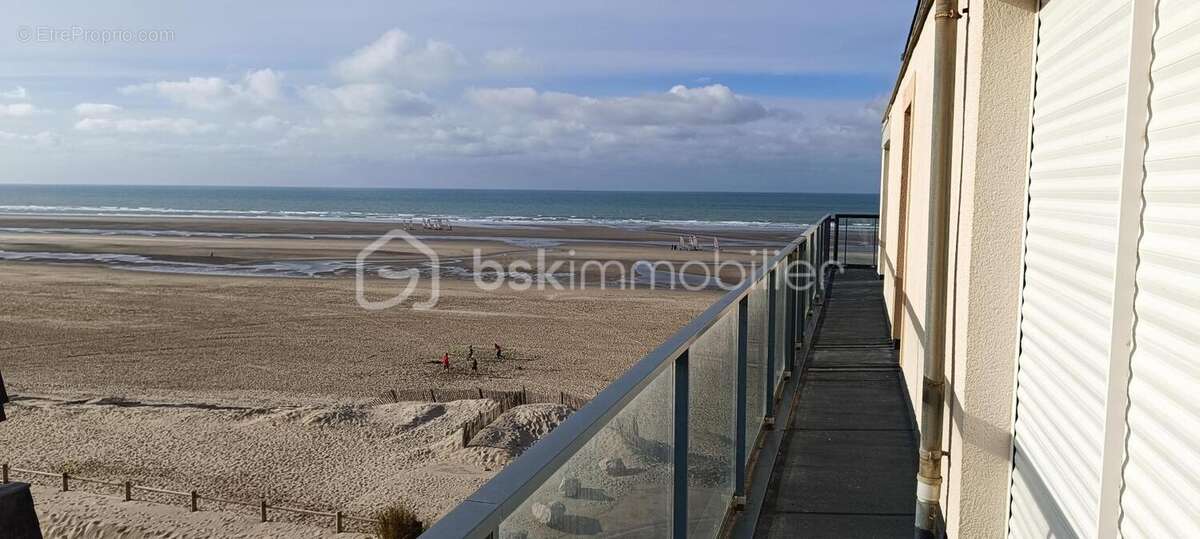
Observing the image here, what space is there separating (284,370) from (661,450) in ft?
57.0

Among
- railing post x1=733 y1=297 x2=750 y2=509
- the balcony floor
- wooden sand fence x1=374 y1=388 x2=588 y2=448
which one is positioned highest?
railing post x1=733 y1=297 x2=750 y2=509

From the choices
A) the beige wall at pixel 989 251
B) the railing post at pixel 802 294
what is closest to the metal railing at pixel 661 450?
the beige wall at pixel 989 251

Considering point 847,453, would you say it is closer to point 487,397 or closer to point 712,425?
point 712,425

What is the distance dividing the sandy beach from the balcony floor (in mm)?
5688

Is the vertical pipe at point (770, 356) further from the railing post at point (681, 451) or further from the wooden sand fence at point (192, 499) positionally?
the wooden sand fence at point (192, 499)

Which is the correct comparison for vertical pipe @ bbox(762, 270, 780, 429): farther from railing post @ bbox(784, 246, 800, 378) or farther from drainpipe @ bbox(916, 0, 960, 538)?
drainpipe @ bbox(916, 0, 960, 538)

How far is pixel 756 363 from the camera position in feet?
18.4

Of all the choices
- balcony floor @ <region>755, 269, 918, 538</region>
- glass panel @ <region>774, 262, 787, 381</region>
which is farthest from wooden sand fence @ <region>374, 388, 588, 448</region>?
glass panel @ <region>774, 262, 787, 381</region>

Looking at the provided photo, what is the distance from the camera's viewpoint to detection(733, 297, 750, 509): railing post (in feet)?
15.2

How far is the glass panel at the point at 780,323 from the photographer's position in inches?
264

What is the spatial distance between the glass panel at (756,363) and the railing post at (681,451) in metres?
1.64

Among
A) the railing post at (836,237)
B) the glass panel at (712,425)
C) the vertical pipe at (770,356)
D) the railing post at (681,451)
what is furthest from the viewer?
the railing post at (836,237)

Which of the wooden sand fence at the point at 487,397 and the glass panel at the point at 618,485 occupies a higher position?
the glass panel at the point at 618,485

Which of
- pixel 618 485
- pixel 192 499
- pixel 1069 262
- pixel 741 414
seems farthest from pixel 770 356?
pixel 192 499
